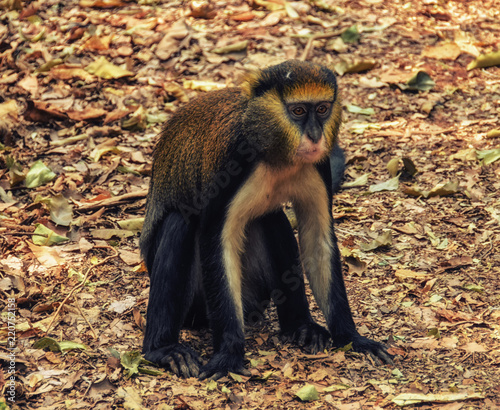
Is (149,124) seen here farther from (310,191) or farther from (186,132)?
(310,191)

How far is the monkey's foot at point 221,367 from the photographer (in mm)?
4812

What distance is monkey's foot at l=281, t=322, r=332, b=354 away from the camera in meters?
5.25

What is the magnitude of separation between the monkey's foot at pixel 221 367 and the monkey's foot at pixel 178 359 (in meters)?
0.08

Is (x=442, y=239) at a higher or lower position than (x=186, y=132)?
lower

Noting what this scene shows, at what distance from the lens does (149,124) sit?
339 inches

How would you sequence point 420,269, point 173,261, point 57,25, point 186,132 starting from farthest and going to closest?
point 57,25
point 420,269
point 186,132
point 173,261

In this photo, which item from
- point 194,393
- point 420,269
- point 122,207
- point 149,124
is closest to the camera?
point 194,393

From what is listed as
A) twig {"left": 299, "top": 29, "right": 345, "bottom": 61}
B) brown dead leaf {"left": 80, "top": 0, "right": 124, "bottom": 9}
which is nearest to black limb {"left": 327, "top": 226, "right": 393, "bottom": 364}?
twig {"left": 299, "top": 29, "right": 345, "bottom": 61}

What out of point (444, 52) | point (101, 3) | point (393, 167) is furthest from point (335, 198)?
point (101, 3)

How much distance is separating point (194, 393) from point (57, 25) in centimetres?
722

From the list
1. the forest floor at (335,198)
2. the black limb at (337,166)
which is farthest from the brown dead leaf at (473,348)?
the black limb at (337,166)

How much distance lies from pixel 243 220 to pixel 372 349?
1.33m

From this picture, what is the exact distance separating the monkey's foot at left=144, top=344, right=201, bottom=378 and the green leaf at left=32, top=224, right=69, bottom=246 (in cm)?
198

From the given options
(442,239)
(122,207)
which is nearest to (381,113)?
(442,239)
